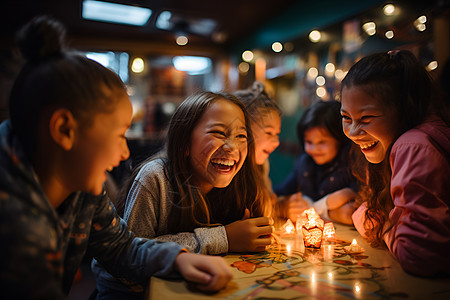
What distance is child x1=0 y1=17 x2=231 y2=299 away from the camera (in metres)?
0.56

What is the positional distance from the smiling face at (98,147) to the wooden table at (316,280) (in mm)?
292

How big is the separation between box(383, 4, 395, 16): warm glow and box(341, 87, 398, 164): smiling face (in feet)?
5.57

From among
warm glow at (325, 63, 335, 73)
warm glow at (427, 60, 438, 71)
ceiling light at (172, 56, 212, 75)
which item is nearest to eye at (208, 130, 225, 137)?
warm glow at (427, 60, 438, 71)

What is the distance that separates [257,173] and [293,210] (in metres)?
0.26

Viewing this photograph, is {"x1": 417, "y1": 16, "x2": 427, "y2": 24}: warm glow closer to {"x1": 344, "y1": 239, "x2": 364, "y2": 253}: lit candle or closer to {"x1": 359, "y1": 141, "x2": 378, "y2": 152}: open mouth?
{"x1": 359, "y1": 141, "x2": 378, "y2": 152}: open mouth

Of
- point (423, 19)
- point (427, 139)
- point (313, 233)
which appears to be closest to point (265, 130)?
point (313, 233)

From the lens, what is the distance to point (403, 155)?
0.87m

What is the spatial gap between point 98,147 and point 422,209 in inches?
31.6

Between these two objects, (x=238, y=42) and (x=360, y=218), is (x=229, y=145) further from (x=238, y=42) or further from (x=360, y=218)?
(x=238, y=42)

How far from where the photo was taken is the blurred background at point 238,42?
80.0 inches

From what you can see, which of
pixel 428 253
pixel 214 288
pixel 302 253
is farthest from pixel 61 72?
pixel 428 253

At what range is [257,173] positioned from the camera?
1270mm

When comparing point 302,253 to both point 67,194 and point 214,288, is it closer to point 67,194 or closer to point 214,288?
point 214,288

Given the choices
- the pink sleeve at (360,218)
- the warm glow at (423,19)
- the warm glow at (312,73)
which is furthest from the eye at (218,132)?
the warm glow at (312,73)
